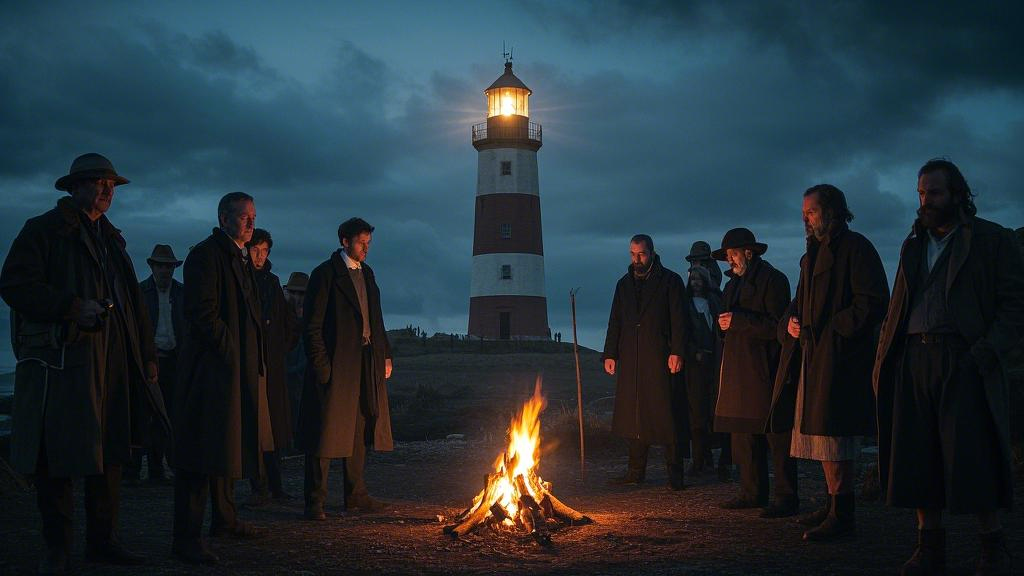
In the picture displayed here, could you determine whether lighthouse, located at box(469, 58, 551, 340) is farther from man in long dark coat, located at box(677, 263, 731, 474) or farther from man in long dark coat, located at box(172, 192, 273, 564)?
man in long dark coat, located at box(172, 192, 273, 564)

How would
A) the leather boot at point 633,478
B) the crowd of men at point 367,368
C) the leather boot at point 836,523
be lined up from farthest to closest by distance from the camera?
the leather boot at point 633,478 → the leather boot at point 836,523 → the crowd of men at point 367,368

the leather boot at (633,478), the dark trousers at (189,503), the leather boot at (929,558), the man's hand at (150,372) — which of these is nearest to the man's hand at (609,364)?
the leather boot at (633,478)

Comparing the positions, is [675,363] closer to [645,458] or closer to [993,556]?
[645,458]

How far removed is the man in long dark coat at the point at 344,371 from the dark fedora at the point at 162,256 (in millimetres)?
3154

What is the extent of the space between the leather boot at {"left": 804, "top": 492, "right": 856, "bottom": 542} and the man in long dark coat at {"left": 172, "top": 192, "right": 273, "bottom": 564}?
3791 mm

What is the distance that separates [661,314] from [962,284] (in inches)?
178

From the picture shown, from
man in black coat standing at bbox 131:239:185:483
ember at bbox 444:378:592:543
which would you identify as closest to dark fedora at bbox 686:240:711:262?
ember at bbox 444:378:592:543

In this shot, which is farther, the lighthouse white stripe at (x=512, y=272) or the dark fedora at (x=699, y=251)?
the lighthouse white stripe at (x=512, y=272)

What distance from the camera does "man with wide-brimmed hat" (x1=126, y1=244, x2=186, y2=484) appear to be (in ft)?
33.3

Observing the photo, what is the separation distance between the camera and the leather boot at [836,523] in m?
6.62

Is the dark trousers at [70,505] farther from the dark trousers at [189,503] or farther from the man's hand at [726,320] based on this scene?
the man's hand at [726,320]

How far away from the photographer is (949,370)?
5355 mm

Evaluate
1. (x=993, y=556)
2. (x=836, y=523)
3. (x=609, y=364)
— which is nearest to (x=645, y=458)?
(x=609, y=364)

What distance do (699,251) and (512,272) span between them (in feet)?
102
